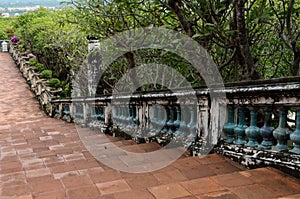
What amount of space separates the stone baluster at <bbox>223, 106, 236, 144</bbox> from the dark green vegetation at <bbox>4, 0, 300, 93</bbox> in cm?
99

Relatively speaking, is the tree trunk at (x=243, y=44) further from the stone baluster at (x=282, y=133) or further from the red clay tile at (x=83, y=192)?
the red clay tile at (x=83, y=192)

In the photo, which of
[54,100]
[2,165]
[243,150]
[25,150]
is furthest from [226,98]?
[54,100]

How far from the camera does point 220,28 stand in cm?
410

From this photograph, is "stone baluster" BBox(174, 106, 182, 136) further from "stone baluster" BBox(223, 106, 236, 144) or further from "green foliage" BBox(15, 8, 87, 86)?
"green foliage" BBox(15, 8, 87, 86)

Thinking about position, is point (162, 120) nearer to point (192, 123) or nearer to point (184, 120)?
point (184, 120)

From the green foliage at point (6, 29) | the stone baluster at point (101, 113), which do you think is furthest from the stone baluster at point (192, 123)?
the green foliage at point (6, 29)

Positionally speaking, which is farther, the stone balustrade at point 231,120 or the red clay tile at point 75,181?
the red clay tile at point 75,181

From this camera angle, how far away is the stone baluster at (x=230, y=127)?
3508 mm

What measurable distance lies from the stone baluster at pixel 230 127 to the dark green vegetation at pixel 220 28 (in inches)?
38.9

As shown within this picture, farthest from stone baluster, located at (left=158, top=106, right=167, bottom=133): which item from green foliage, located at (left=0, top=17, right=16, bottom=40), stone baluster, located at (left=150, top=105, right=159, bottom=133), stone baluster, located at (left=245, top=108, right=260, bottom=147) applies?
green foliage, located at (left=0, top=17, right=16, bottom=40)

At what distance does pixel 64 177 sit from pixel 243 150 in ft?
5.53

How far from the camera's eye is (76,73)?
13.9 meters

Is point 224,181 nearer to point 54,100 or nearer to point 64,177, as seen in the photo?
point 64,177

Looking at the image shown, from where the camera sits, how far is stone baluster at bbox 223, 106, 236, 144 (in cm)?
351
